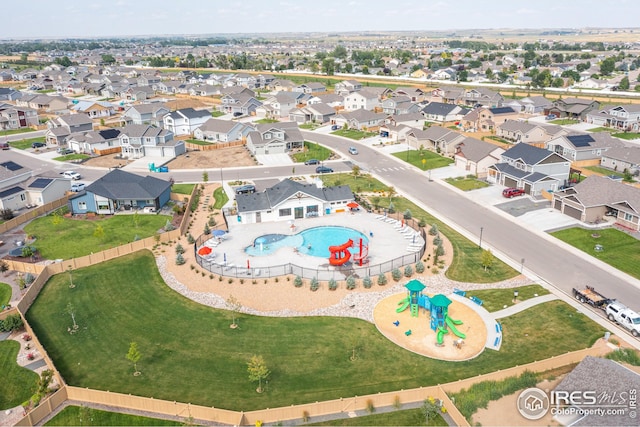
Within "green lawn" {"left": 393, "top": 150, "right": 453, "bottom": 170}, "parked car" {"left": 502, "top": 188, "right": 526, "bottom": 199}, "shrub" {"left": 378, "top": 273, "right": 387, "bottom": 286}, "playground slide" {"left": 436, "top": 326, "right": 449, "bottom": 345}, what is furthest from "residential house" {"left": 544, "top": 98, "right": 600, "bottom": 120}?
"playground slide" {"left": 436, "top": 326, "right": 449, "bottom": 345}

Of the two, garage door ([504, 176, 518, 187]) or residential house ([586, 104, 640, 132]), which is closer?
garage door ([504, 176, 518, 187])

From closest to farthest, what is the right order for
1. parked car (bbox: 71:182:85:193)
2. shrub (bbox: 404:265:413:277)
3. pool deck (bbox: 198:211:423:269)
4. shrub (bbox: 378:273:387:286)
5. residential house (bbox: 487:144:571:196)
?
shrub (bbox: 378:273:387:286) < shrub (bbox: 404:265:413:277) < pool deck (bbox: 198:211:423:269) < residential house (bbox: 487:144:571:196) < parked car (bbox: 71:182:85:193)

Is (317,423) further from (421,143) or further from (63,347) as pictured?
(421,143)

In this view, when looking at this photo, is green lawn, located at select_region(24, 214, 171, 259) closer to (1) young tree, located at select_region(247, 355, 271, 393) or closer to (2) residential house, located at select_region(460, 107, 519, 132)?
(1) young tree, located at select_region(247, 355, 271, 393)

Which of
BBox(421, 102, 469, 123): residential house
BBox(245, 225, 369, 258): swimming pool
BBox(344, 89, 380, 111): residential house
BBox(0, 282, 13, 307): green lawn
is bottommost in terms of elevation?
BBox(0, 282, 13, 307): green lawn

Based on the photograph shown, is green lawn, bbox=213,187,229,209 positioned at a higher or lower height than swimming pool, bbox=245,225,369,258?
higher

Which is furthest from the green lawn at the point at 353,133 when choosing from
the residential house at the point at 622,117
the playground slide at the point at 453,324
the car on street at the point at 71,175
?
the playground slide at the point at 453,324
